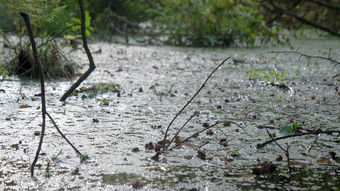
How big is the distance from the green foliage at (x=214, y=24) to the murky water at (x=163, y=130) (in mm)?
1514

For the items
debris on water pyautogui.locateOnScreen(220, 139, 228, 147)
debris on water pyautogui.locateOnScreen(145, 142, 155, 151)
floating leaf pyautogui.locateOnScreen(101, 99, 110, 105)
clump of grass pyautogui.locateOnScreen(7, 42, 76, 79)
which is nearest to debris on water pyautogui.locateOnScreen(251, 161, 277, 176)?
debris on water pyautogui.locateOnScreen(220, 139, 228, 147)

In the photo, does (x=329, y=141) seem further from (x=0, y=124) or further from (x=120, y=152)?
(x=0, y=124)

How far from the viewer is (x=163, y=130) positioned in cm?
223

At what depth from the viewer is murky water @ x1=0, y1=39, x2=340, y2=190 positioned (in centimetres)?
161

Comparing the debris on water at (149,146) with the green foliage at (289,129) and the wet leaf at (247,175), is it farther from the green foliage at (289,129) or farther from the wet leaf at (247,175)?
the green foliage at (289,129)

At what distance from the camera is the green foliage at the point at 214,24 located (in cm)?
570

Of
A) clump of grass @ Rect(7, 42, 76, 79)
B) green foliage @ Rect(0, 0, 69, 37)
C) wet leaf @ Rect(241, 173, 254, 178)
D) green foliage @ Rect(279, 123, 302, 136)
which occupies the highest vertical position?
green foliage @ Rect(0, 0, 69, 37)

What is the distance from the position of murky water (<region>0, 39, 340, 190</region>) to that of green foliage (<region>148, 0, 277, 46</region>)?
151cm

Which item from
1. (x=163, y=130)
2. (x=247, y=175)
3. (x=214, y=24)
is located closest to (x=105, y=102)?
(x=163, y=130)

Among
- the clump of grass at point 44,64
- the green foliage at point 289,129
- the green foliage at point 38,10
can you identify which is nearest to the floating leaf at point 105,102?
the green foliage at point 38,10

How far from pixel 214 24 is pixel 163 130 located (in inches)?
145

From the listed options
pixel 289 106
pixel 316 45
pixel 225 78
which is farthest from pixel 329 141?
pixel 316 45

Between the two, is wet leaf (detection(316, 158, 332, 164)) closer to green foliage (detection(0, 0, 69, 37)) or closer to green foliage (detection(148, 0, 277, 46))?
green foliage (detection(0, 0, 69, 37))

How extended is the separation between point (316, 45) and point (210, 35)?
4.13 feet
